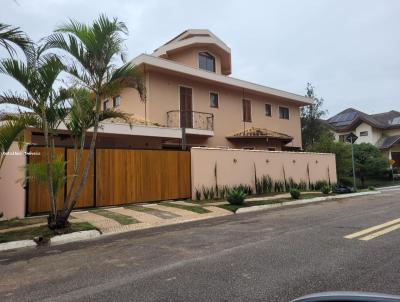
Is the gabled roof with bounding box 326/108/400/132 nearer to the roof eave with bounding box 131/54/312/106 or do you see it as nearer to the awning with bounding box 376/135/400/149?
the awning with bounding box 376/135/400/149

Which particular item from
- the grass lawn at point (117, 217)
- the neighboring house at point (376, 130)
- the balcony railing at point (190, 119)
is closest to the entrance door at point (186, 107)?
the balcony railing at point (190, 119)

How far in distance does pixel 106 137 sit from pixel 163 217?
776 centimetres

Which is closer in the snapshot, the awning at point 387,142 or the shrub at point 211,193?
the shrub at point 211,193

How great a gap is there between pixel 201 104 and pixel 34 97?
594 inches

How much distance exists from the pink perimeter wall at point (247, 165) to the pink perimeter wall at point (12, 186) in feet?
23.4

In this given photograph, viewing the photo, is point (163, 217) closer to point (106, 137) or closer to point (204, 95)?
point (106, 137)

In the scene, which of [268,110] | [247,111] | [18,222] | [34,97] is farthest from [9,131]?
[268,110]

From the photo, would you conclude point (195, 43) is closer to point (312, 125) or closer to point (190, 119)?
point (190, 119)

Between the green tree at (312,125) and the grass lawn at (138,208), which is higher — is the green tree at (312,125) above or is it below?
above

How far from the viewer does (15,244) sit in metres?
9.02

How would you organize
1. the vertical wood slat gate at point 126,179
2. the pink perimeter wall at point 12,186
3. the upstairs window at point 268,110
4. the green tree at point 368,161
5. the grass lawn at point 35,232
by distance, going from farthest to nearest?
the green tree at point 368,161 → the upstairs window at point 268,110 → the vertical wood slat gate at point 126,179 → the pink perimeter wall at point 12,186 → the grass lawn at point 35,232

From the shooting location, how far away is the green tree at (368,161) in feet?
124

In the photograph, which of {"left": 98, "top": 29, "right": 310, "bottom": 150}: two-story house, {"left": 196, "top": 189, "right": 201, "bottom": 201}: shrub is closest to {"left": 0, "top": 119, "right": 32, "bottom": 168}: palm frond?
{"left": 98, "top": 29, "right": 310, "bottom": 150}: two-story house

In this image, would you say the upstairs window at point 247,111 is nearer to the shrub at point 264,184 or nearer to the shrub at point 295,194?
the shrub at point 264,184
